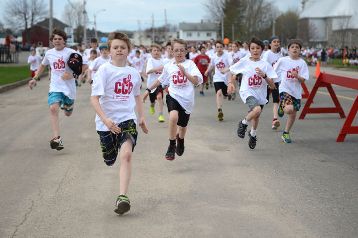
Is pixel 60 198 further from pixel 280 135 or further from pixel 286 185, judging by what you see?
pixel 280 135

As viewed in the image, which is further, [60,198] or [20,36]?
[20,36]

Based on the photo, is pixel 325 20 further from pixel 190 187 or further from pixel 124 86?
pixel 124 86

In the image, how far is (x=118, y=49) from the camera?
584 cm

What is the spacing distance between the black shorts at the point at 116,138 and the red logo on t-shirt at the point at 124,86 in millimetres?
313

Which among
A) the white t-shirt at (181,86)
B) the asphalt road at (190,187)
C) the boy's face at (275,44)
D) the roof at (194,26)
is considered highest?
the roof at (194,26)

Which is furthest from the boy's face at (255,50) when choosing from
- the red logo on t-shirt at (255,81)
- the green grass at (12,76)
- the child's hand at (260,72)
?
the green grass at (12,76)

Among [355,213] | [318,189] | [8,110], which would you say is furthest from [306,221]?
[8,110]

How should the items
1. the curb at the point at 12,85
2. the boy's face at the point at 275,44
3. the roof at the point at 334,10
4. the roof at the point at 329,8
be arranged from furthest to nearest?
the roof at the point at 329,8, the roof at the point at 334,10, the curb at the point at 12,85, the boy's face at the point at 275,44

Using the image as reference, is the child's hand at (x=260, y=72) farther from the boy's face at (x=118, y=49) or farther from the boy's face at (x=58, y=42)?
the boy's face at (x=118, y=49)

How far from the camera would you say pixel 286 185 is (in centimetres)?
679

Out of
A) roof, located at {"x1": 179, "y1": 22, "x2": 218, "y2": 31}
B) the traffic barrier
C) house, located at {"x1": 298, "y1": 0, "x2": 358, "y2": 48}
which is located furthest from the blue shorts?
roof, located at {"x1": 179, "y1": 22, "x2": 218, "y2": 31}

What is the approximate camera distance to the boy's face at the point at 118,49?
585 cm

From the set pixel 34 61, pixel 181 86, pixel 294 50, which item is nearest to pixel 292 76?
pixel 294 50

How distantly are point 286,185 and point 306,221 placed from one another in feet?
4.72
